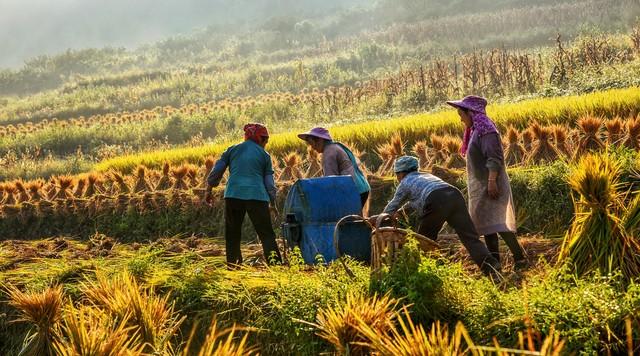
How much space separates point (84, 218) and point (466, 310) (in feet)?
28.2

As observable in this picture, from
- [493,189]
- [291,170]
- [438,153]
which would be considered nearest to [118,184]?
[291,170]

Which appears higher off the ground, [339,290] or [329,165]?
[329,165]

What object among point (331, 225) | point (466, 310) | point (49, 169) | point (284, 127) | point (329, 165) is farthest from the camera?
point (284, 127)

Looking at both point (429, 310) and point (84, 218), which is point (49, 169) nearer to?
point (84, 218)

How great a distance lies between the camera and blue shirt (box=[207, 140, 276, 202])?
7.68m

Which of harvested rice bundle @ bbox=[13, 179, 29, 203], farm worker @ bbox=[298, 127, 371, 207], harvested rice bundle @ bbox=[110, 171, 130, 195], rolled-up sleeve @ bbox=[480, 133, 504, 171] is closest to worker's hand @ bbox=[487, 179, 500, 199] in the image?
rolled-up sleeve @ bbox=[480, 133, 504, 171]

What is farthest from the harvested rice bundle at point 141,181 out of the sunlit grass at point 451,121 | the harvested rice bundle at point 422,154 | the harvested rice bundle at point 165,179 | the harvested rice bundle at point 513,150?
the harvested rice bundle at point 513,150

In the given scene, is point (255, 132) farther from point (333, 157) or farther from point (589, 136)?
point (589, 136)

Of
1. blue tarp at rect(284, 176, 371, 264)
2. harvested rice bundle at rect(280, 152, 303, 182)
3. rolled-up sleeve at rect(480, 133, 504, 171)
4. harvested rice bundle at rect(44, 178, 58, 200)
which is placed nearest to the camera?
rolled-up sleeve at rect(480, 133, 504, 171)

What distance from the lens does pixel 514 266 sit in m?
6.73

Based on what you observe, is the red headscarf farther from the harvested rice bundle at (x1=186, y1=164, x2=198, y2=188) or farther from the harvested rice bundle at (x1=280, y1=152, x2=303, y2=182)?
the harvested rice bundle at (x1=186, y1=164, x2=198, y2=188)

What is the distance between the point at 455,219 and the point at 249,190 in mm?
2119

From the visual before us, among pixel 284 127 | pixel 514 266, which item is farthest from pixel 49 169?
pixel 514 266

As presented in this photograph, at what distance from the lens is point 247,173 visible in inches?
304
